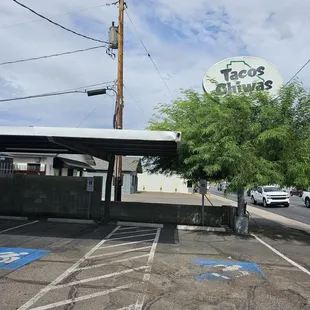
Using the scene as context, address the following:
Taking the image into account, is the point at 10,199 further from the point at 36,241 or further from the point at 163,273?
the point at 163,273

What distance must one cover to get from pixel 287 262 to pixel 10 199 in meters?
12.2

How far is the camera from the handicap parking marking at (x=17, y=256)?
7027 mm

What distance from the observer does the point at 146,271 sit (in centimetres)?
703

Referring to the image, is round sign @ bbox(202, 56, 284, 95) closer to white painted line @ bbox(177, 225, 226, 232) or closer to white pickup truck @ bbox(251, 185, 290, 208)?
white painted line @ bbox(177, 225, 226, 232)

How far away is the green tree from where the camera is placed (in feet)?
36.0

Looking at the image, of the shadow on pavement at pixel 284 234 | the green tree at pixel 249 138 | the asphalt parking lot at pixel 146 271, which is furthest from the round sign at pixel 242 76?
the asphalt parking lot at pixel 146 271

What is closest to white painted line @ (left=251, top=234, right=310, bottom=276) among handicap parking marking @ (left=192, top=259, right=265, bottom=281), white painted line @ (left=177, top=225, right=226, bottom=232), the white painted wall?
handicap parking marking @ (left=192, top=259, right=265, bottom=281)

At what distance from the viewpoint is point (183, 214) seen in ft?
48.1

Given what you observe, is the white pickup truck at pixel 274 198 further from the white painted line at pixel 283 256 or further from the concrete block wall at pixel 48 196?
the white painted line at pixel 283 256

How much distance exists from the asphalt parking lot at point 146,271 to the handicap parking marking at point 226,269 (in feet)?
0.07

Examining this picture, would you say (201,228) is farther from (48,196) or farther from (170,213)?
(48,196)

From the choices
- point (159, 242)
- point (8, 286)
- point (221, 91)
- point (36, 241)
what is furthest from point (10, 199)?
point (8, 286)

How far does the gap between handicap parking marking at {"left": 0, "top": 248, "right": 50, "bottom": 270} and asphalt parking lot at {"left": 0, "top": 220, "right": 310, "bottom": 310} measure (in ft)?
0.06

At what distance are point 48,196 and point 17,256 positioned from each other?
826 centimetres
